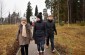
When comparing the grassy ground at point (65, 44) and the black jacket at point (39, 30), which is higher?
the black jacket at point (39, 30)

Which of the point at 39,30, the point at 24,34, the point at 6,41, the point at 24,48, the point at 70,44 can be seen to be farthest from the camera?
the point at 6,41

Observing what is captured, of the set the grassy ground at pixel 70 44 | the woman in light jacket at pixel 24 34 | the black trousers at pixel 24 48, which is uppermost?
the woman in light jacket at pixel 24 34

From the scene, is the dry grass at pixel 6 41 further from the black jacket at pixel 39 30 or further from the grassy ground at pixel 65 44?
the black jacket at pixel 39 30

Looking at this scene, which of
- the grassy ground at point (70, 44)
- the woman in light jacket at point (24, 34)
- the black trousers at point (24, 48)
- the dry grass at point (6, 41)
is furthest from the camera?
the dry grass at point (6, 41)

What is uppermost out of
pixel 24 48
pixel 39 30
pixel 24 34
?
pixel 39 30

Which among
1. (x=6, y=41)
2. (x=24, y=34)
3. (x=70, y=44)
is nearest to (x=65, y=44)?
(x=70, y=44)

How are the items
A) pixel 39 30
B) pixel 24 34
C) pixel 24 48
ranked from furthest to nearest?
pixel 39 30
pixel 24 48
pixel 24 34

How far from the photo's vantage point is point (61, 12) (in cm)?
9044

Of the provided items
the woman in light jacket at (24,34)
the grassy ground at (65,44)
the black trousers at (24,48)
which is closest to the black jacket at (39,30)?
the woman in light jacket at (24,34)

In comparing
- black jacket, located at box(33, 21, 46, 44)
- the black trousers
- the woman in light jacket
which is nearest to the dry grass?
the black trousers

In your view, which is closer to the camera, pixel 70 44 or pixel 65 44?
pixel 65 44

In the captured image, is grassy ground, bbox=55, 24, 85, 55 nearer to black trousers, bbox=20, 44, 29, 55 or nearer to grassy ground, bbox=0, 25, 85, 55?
grassy ground, bbox=0, 25, 85, 55

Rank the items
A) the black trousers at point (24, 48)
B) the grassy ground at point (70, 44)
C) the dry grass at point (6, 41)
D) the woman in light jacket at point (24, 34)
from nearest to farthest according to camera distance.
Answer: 1. the woman in light jacket at point (24, 34)
2. the black trousers at point (24, 48)
3. the grassy ground at point (70, 44)
4. the dry grass at point (6, 41)

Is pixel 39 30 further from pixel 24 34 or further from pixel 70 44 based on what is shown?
pixel 70 44
